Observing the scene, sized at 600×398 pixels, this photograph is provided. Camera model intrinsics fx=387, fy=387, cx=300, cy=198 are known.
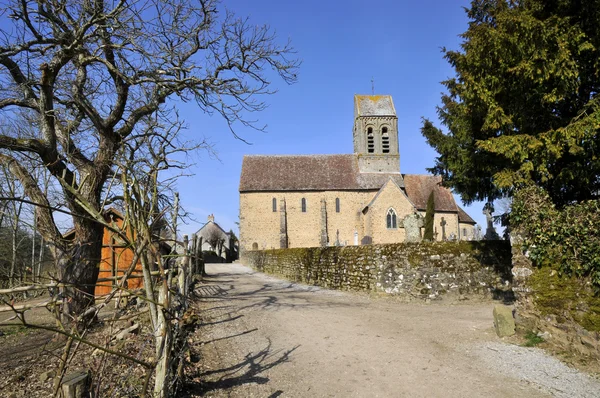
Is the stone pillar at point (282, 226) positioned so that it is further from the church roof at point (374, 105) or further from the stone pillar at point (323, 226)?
the church roof at point (374, 105)

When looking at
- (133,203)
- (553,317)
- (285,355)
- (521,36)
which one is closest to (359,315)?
(285,355)

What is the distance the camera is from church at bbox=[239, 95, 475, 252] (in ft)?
137

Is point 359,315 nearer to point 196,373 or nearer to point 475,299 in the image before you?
point 475,299

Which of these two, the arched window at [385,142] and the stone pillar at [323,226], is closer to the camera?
the stone pillar at [323,226]

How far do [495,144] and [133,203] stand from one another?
6782mm

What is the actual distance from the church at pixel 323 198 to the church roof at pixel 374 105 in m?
1.32

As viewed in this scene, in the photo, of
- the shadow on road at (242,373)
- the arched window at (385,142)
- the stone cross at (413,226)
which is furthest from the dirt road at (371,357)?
the arched window at (385,142)

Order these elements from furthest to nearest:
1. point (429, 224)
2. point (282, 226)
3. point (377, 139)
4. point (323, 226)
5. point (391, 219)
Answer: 1. point (377, 139)
2. point (323, 226)
3. point (282, 226)
4. point (391, 219)
5. point (429, 224)

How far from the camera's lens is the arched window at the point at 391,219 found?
38094 millimetres

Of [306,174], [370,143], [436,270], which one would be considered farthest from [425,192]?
[436,270]

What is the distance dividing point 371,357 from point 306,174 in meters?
37.7

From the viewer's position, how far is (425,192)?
43.3m

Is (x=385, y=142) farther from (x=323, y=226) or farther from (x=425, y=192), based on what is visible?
(x=323, y=226)

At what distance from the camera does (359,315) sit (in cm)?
943
